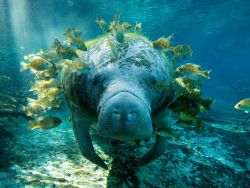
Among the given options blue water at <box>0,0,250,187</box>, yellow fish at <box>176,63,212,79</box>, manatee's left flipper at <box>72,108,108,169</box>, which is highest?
blue water at <box>0,0,250,187</box>

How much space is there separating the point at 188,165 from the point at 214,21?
4019 cm

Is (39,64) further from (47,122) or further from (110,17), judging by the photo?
(110,17)

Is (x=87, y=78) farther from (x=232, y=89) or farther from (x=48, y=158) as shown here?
(x=232, y=89)

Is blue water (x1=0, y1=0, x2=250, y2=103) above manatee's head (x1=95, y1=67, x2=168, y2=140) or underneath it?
above

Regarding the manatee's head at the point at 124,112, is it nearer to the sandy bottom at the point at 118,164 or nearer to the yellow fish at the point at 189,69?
the sandy bottom at the point at 118,164

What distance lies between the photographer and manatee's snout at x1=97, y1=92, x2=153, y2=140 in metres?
2.46

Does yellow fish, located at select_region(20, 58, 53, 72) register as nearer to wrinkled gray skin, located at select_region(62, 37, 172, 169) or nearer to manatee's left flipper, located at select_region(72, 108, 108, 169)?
wrinkled gray skin, located at select_region(62, 37, 172, 169)

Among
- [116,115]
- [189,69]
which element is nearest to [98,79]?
[116,115]

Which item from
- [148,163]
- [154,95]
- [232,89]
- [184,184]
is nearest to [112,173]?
[148,163]

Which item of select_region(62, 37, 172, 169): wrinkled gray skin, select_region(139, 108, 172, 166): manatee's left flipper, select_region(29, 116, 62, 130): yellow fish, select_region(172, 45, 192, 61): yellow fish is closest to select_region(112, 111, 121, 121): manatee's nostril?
select_region(62, 37, 172, 169): wrinkled gray skin

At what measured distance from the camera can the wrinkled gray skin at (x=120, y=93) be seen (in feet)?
8.23

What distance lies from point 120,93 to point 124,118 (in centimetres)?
29

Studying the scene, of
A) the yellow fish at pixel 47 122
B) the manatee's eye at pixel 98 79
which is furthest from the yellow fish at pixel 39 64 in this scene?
the manatee's eye at pixel 98 79

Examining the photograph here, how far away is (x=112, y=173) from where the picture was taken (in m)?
3.80
